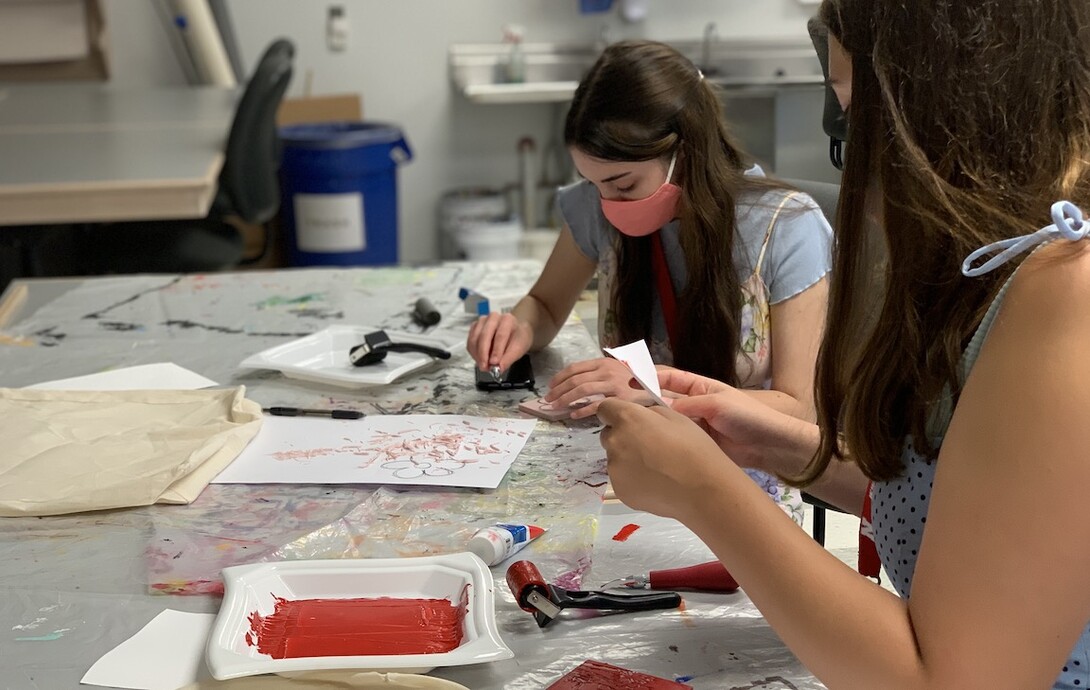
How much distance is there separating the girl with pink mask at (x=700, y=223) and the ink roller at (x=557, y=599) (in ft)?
1.90

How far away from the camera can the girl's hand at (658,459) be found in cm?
84

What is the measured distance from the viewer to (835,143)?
1490 millimetres

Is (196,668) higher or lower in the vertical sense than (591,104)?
lower

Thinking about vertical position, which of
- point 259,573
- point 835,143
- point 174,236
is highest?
point 835,143

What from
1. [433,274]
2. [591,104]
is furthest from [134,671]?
[433,274]

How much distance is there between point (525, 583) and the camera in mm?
917

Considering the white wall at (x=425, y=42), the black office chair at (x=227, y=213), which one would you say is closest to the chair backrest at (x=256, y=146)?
the black office chair at (x=227, y=213)

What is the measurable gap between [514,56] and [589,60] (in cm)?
31

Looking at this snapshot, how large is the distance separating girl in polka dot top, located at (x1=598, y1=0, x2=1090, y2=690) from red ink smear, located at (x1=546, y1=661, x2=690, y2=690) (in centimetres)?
10

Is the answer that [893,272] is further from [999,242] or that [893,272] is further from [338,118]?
[338,118]

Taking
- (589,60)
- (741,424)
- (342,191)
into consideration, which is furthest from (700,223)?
(589,60)

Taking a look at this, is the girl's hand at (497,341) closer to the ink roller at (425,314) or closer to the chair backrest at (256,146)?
the ink roller at (425,314)

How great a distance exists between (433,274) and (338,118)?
226 cm

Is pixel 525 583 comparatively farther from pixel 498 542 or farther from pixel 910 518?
pixel 910 518
